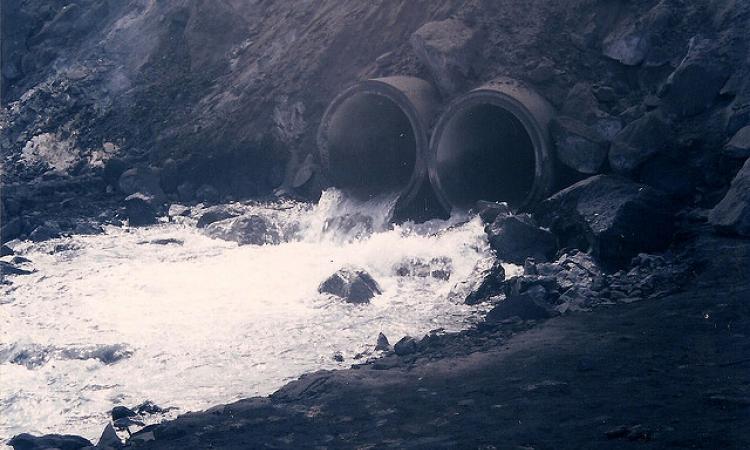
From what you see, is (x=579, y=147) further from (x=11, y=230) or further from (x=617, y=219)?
(x=11, y=230)

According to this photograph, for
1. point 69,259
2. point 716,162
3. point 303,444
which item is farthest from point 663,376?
point 69,259

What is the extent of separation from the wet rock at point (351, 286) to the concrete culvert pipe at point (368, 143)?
3.69m

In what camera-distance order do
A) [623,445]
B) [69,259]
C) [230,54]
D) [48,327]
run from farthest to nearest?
[230,54] < [69,259] < [48,327] < [623,445]

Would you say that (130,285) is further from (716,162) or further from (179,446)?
(716,162)

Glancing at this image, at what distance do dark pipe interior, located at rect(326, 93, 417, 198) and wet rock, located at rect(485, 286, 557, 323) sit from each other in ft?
20.9

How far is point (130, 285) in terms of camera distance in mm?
13938

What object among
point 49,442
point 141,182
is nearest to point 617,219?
point 49,442

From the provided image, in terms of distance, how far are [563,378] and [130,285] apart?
8.10m

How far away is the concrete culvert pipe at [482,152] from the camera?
14.8m

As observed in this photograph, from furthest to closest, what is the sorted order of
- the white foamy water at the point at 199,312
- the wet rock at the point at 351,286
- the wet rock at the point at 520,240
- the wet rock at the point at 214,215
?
the wet rock at the point at 214,215 < the wet rock at the point at 520,240 < the wet rock at the point at 351,286 < the white foamy water at the point at 199,312

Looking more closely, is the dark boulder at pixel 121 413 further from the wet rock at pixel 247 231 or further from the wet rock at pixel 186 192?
the wet rock at pixel 186 192

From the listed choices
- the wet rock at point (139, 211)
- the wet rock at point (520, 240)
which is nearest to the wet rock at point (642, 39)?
the wet rock at point (520, 240)

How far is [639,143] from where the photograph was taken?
13.1 metres

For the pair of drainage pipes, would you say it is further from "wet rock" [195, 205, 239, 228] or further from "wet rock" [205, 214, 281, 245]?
"wet rock" [195, 205, 239, 228]
